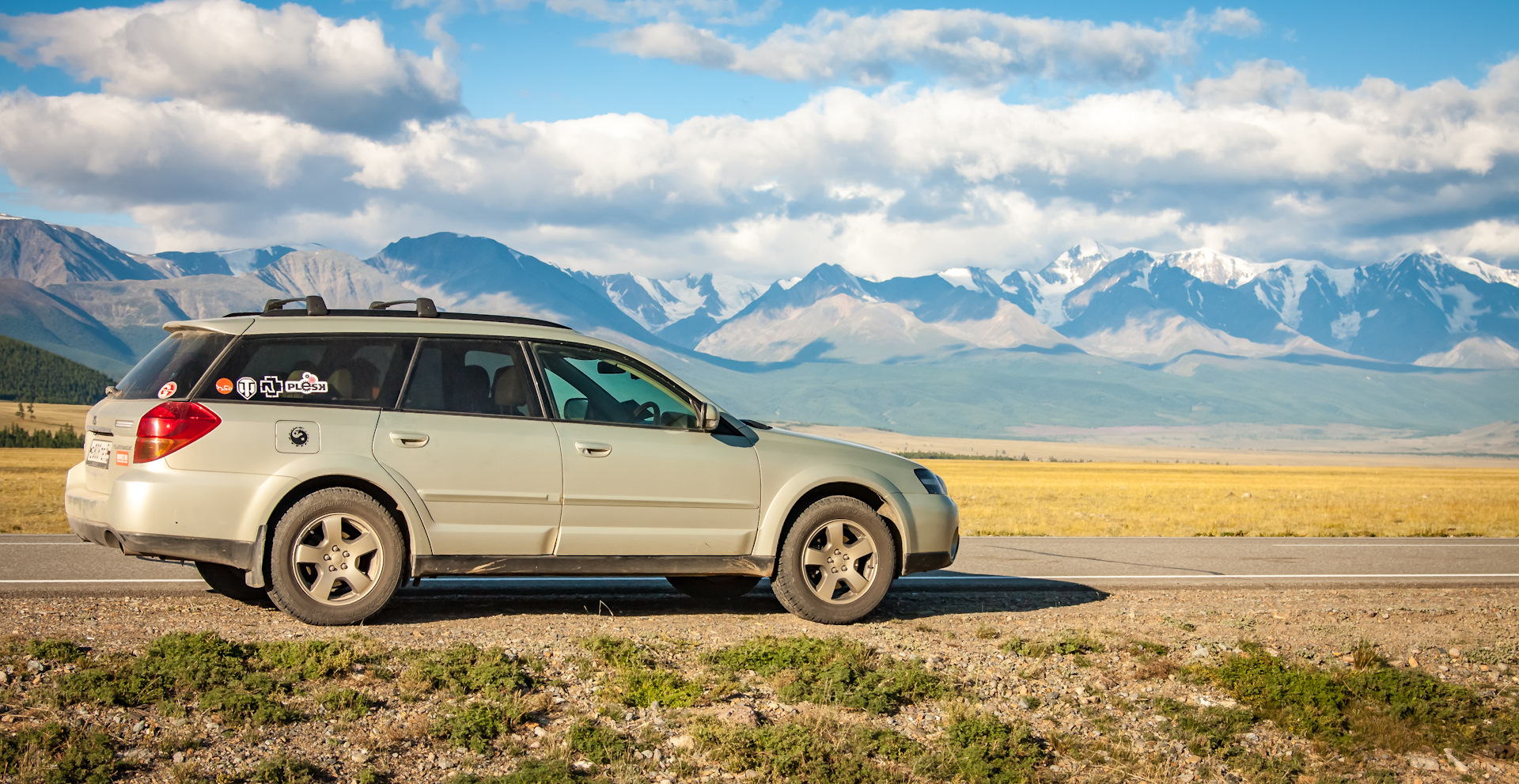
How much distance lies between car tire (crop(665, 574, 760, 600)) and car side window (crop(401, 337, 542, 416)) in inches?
84.6

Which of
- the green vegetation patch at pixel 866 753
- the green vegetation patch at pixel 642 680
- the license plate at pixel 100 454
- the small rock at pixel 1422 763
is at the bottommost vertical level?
the small rock at pixel 1422 763

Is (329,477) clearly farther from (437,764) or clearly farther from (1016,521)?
(1016,521)

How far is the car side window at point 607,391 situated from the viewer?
24.1 feet

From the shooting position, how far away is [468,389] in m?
7.18

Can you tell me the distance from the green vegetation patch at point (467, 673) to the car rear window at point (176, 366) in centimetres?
231

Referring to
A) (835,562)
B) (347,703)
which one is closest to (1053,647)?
(835,562)

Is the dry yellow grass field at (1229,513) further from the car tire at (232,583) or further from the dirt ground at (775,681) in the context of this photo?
the car tire at (232,583)

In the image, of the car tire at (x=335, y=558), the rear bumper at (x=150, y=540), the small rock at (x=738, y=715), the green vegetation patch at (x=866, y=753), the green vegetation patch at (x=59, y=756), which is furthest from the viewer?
the car tire at (x=335, y=558)

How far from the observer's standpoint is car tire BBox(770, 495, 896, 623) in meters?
7.55

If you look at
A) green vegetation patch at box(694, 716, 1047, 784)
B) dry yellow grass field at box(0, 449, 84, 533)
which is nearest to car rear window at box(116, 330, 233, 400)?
green vegetation patch at box(694, 716, 1047, 784)

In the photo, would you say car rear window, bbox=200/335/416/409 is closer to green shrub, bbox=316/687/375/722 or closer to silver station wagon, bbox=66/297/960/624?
silver station wagon, bbox=66/297/960/624

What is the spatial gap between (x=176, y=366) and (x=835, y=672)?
4376mm

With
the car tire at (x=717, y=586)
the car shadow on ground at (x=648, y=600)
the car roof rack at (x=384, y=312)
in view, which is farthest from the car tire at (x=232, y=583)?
the car tire at (x=717, y=586)

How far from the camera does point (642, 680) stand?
5.91 m
